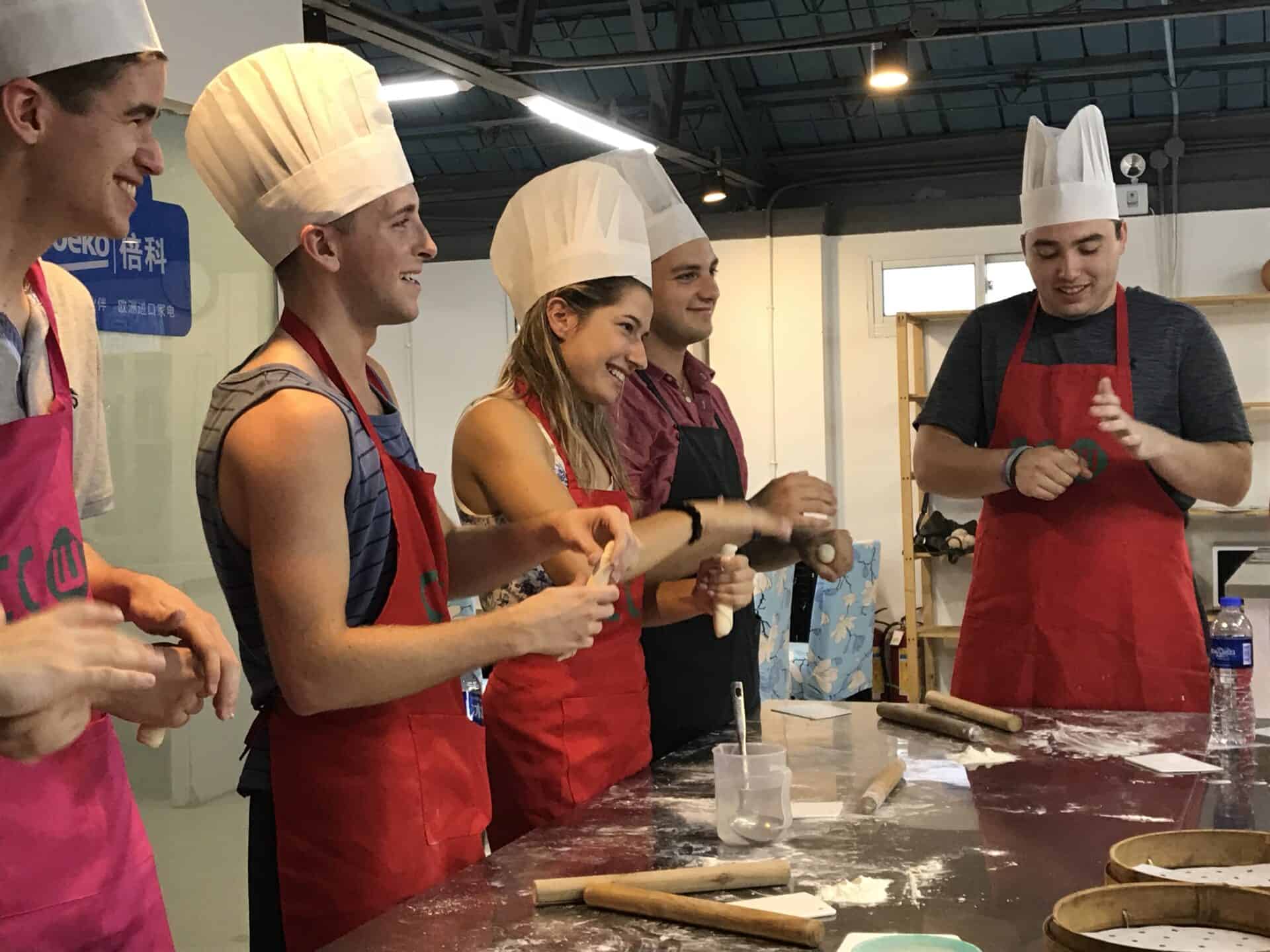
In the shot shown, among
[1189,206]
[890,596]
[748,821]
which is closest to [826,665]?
[890,596]

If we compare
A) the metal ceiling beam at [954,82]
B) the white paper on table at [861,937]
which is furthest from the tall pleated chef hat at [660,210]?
the metal ceiling beam at [954,82]

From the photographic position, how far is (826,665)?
693 centimetres

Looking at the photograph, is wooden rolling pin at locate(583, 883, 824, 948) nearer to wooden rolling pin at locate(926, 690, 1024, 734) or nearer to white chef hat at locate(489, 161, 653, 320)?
wooden rolling pin at locate(926, 690, 1024, 734)

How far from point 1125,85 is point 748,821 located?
8.26m

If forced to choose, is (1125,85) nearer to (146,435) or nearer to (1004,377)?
(1004,377)

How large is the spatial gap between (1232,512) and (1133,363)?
5.20m

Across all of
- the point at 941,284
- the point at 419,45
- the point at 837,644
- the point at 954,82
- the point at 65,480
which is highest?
the point at 954,82

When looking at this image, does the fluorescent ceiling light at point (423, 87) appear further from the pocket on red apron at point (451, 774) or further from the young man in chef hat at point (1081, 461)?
the pocket on red apron at point (451, 774)

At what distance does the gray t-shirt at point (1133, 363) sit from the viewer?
3.00 m

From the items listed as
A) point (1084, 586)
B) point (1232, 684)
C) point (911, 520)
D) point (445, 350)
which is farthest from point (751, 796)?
point (445, 350)

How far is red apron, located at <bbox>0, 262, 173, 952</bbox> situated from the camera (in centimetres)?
131

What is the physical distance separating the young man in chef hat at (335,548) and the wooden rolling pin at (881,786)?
0.49 meters

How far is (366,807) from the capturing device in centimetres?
161

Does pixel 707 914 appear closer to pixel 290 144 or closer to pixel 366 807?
pixel 366 807
